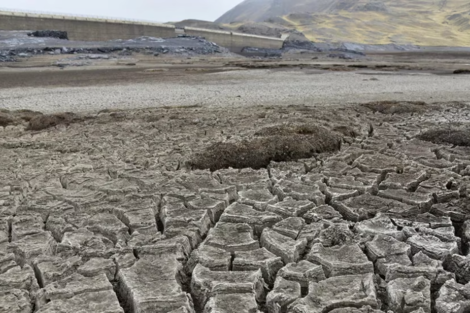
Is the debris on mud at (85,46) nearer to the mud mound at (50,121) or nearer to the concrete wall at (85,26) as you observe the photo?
the concrete wall at (85,26)

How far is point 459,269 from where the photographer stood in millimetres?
2402

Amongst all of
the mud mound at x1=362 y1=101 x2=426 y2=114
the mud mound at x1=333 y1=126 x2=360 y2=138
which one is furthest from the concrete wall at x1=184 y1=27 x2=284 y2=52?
the mud mound at x1=333 y1=126 x2=360 y2=138

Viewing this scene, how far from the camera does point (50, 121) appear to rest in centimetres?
606

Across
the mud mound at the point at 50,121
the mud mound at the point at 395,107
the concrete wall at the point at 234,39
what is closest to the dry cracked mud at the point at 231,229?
the mud mound at the point at 50,121

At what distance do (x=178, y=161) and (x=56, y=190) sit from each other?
1163 mm

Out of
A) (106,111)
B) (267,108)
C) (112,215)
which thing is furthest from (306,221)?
(106,111)

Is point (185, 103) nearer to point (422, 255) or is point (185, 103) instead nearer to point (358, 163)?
point (358, 163)

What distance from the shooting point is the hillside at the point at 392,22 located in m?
56.1

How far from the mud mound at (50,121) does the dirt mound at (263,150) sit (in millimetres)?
2565

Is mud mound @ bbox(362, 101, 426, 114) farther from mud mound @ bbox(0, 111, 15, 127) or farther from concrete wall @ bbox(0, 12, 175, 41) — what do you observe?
concrete wall @ bbox(0, 12, 175, 41)

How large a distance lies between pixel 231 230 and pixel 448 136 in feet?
10.7

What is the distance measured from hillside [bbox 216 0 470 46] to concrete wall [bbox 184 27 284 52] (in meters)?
10.6

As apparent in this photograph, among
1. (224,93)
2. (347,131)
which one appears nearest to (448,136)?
(347,131)

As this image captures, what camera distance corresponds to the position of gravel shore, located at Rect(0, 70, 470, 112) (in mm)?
8203
